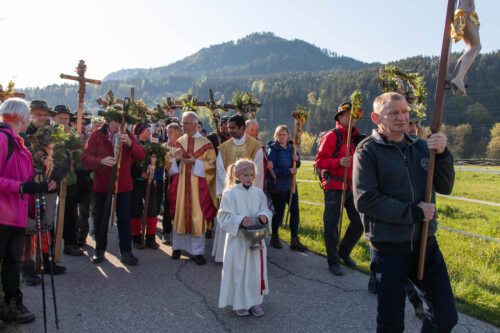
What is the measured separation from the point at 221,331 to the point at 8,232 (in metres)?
2.21

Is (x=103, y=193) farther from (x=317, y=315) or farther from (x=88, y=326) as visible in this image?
(x=317, y=315)

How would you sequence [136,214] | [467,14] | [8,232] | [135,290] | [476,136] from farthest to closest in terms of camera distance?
[476,136] → [136,214] → [135,290] → [8,232] → [467,14]

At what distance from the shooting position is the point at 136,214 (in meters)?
7.23

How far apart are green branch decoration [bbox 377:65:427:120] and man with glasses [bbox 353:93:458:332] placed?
8.22 ft

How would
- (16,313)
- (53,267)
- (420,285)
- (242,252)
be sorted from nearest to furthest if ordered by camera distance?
(420,285) → (16,313) → (242,252) → (53,267)

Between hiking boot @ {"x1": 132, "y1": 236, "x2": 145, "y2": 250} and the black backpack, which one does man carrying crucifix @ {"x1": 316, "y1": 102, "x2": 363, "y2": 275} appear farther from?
the black backpack

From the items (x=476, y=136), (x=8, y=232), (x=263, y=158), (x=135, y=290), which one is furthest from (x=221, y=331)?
(x=476, y=136)

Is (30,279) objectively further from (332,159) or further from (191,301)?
(332,159)

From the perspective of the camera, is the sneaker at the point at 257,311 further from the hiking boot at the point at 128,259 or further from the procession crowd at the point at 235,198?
the hiking boot at the point at 128,259

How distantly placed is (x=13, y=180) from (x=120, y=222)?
2517 mm

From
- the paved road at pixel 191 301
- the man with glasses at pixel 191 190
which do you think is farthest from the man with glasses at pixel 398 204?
the man with glasses at pixel 191 190

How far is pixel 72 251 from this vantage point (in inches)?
255

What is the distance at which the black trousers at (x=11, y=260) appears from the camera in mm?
3986

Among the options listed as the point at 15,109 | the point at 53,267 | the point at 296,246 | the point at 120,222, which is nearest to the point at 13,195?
the point at 15,109
